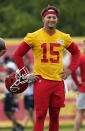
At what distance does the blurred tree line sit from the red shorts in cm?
1166

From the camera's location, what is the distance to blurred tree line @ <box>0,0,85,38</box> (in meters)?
21.1

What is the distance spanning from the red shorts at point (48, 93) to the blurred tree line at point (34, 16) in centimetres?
1166

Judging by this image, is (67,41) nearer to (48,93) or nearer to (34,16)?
(48,93)

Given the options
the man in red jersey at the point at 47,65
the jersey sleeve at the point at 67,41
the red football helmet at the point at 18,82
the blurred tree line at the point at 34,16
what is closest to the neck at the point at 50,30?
the man in red jersey at the point at 47,65

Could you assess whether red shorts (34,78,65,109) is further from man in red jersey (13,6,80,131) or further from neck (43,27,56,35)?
neck (43,27,56,35)

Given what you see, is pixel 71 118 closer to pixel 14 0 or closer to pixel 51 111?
pixel 51 111

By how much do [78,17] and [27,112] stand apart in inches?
377

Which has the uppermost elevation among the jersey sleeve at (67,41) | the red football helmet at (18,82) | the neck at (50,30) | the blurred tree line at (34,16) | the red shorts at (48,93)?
the blurred tree line at (34,16)

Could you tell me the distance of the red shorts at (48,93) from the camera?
8328 mm

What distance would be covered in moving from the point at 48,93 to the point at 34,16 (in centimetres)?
1431

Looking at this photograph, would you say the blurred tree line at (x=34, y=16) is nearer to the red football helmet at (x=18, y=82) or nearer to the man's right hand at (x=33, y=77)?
the red football helmet at (x=18, y=82)

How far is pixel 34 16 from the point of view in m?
22.4

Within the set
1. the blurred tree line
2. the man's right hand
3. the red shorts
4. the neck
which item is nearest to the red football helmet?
the man's right hand

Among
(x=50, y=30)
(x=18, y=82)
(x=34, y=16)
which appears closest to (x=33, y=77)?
(x=18, y=82)
